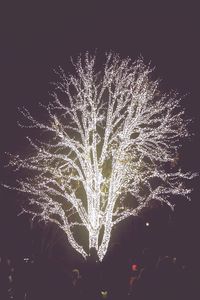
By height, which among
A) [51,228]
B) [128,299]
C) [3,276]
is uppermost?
[51,228]

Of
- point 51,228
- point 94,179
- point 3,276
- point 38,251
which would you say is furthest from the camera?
point 51,228

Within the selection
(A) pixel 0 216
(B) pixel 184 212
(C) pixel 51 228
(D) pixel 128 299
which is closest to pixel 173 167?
(B) pixel 184 212

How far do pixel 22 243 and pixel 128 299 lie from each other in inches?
354

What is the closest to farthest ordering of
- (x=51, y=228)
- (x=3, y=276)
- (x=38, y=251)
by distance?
(x=3, y=276) → (x=38, y=251) → (x=51, y=228)

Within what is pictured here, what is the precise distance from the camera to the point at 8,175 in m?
16.0

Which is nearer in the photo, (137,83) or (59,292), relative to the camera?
(59,292)

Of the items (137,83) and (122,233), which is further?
(122,233)

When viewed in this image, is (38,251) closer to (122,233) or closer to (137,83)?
(122,233)

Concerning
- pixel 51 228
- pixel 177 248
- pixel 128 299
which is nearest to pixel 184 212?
pixel 177 248

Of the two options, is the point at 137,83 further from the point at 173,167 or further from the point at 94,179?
the point at 173,167

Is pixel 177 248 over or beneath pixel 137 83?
beneath

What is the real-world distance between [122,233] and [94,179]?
6.26 meters

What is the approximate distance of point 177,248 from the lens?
15828 millimetres

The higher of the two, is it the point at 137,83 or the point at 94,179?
the point at 137,83
